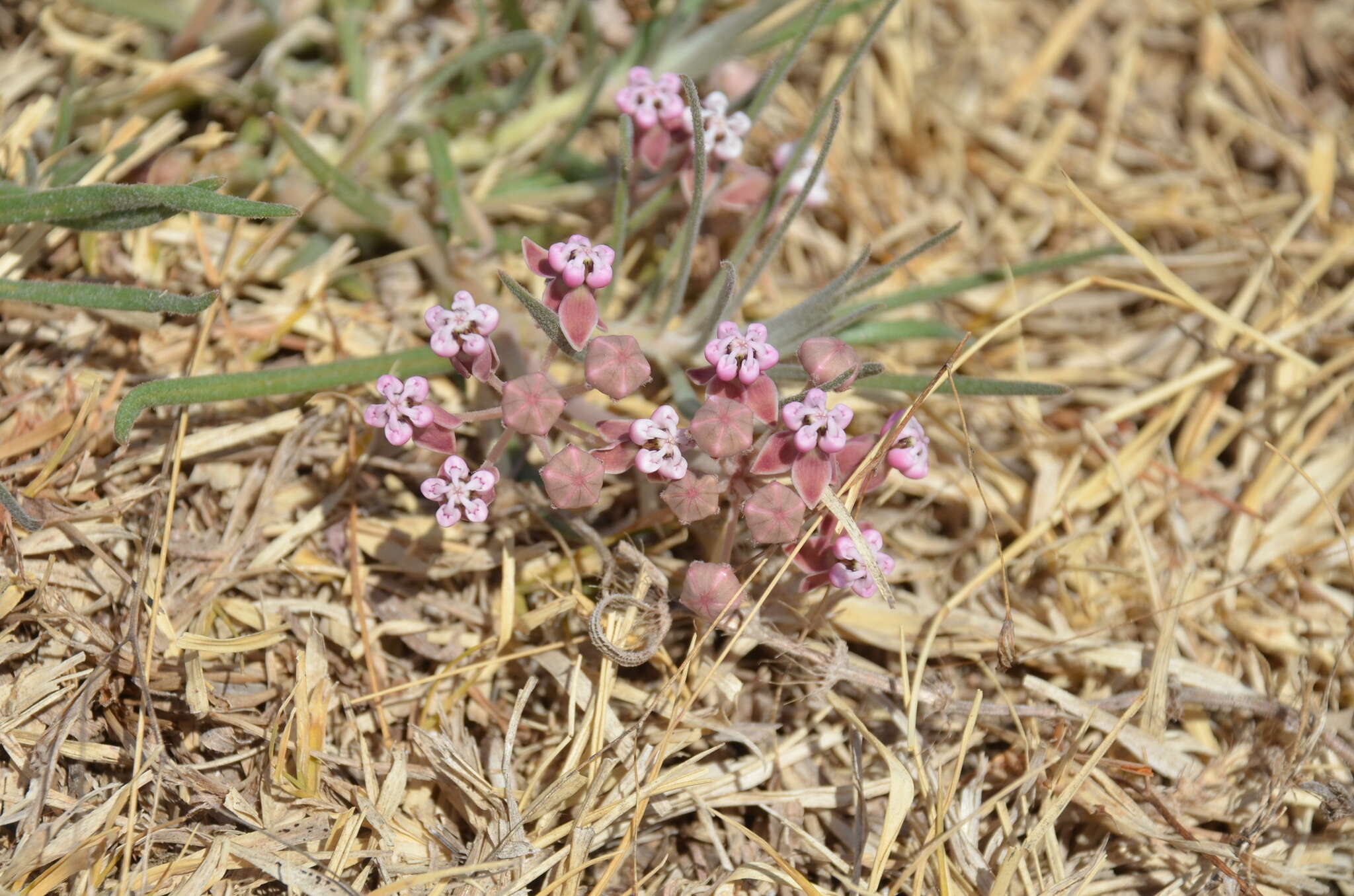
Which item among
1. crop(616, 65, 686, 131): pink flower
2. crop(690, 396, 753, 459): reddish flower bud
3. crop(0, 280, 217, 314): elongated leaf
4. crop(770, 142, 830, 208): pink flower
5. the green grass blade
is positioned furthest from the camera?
crop(770, 142, 830, 208): pink flower

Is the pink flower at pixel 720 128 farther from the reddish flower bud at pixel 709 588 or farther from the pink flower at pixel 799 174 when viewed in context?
the reddish flower bud at pixel 709 588

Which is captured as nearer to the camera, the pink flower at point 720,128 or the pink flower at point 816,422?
the pink flower at point 816,422

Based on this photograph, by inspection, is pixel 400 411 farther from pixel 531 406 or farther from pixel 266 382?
pixel 266 382

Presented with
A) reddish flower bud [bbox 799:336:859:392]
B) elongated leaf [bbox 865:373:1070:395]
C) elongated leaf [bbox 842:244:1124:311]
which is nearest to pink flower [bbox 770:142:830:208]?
elongated leaf [bbox 842:244:1124:311]

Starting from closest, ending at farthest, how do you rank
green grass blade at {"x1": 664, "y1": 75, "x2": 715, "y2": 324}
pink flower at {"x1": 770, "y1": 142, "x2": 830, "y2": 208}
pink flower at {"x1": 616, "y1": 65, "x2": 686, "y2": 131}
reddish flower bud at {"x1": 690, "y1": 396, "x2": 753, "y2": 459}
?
1. reddish flower bud at {"x1": 690, "y1": 396, "x2": 753, "y2": 459}
2. green grass blade at {"x1": 664, "y1": 75, "x2": 715, "y2": 324}
3. pink flower at {"x1": 616, "y1": 65, "x2": 686, "y2": 131}
4. pink flower at {"x1": 770, "y1": 142, "x2": 830, "y2": 208}

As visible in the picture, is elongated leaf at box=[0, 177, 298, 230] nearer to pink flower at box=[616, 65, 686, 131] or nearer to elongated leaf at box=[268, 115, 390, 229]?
elongated leaf at box=[268, 115, 390, 229]

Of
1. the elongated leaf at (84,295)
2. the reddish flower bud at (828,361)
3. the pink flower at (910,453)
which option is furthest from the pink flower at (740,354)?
the elongated leaf at (84,295)

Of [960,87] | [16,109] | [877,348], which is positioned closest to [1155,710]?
[877,348]
